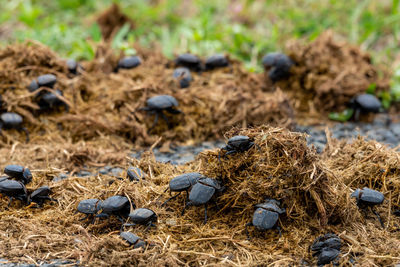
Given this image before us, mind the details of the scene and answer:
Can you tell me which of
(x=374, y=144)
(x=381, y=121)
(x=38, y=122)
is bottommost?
(x=381, y=121)

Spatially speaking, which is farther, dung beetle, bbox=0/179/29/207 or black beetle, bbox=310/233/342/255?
dung beetle, bbox=0/179/29/207

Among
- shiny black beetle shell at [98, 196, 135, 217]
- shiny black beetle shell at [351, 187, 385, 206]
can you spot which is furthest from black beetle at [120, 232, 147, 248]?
shiny black beetle shell at [351, 187, 385, 206]

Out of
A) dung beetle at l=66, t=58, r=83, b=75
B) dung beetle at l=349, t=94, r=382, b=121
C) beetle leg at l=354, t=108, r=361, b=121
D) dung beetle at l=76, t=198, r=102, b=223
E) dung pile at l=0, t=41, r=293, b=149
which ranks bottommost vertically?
beetle leg at l=354, t=108, r=361, b=121

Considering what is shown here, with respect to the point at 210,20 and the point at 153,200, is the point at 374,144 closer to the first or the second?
the point at 153,200

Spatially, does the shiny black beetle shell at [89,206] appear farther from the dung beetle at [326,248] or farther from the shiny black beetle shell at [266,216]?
the dung beetle at [326,248]

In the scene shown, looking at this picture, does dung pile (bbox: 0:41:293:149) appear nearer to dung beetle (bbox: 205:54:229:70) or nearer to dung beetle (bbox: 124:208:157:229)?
dung beetle (bbox: 205:54:229:70)

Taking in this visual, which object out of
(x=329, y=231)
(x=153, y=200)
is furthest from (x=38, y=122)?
(x=329, y=231)

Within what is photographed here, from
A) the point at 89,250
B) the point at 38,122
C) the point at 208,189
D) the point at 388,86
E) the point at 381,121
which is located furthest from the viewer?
the point at 388,86
